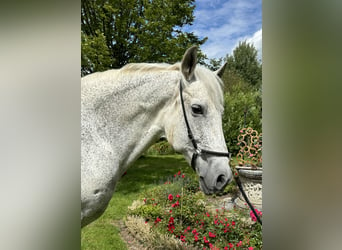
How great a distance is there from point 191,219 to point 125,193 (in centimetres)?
78

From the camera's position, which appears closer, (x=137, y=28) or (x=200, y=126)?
(x=200, y=126)

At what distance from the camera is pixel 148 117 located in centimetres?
119

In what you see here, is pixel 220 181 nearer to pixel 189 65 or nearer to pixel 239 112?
pixel 189 65

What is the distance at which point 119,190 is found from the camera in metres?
2.02

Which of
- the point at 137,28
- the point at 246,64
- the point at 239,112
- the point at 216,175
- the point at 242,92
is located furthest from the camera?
the point at 239,112

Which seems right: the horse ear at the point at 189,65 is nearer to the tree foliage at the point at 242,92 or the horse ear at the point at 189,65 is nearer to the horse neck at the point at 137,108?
the horse neck at the point at 137,108

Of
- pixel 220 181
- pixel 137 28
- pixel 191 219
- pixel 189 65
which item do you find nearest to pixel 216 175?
pixel 220 181

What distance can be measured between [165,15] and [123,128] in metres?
1.42

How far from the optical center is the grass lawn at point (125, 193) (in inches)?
78.2

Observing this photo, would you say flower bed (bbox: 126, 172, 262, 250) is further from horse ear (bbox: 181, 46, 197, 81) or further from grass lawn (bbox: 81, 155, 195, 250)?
horse ear (bbox: 181, 46, 197, 81)

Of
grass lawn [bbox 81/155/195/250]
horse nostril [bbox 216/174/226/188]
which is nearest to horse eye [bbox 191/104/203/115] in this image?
horse nostril [bbox 216/174/226/188]

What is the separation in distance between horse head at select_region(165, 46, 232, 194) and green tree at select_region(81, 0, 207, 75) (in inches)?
34.8
